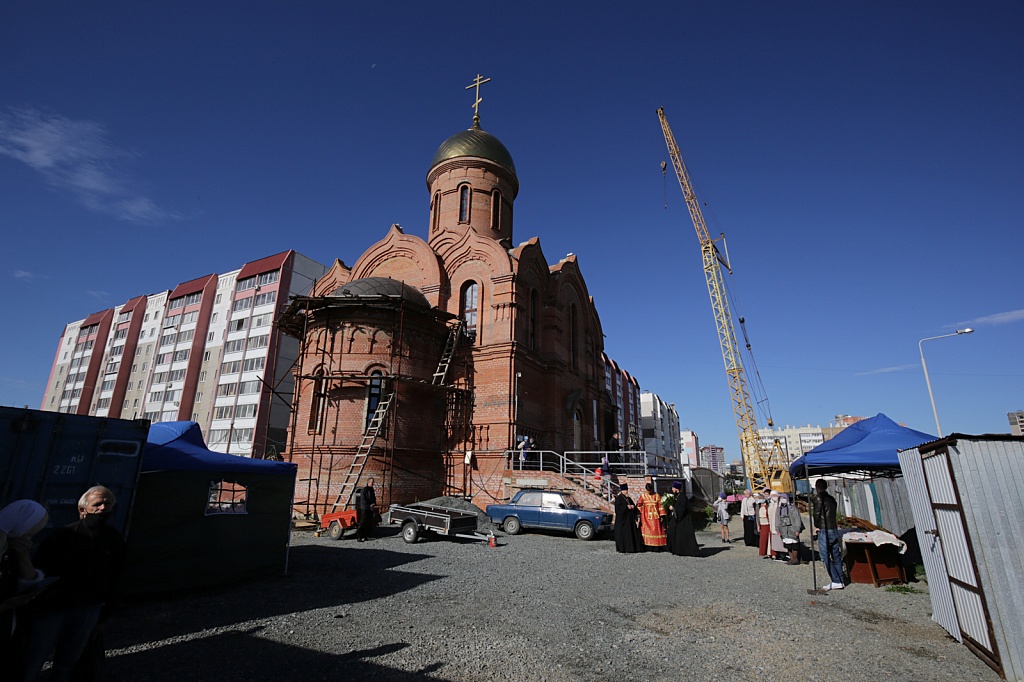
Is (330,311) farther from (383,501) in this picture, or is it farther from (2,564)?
(2,564)

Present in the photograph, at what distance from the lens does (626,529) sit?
13242mm

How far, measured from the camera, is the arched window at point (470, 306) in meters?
23.0

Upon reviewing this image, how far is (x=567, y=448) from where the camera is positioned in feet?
80.9

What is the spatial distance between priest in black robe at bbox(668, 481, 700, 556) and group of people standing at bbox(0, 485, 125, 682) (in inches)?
456

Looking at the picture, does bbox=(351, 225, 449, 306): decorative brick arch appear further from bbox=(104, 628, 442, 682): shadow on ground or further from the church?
bbox=(104, 628, 442, 682): shadow on ground

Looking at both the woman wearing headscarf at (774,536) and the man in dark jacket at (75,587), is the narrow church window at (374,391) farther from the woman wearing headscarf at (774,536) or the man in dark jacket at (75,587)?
the man in dark jacket at (75,587)

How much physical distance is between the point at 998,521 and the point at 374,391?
59.0 feet

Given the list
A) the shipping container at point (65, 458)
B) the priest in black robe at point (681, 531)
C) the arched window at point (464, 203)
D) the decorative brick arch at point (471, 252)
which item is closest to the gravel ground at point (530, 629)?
the shipping container at point (65, 458)

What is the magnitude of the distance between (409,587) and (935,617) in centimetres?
764

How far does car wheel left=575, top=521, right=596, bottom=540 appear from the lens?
15570 mm

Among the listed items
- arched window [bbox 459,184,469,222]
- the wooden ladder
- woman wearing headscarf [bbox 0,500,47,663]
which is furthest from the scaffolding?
woman wearing headscarf [bbox 0,500,47,663]

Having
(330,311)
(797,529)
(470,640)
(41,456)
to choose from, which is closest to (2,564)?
(41,456)

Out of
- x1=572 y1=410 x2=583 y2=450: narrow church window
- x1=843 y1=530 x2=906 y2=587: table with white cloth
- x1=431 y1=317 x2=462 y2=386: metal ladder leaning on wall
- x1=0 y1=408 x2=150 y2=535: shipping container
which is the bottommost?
x1=843 y1=530 x2=906 y2=587: table with white cloth

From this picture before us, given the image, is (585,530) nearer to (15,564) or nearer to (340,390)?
(340,390)
